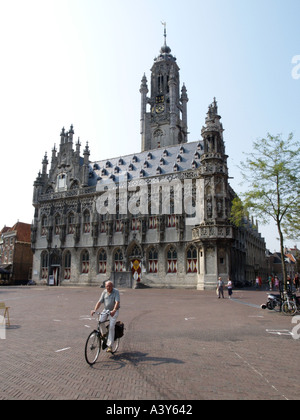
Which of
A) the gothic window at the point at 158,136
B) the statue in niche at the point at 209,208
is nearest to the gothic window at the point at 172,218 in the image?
the statue in niche at the point at 209,208

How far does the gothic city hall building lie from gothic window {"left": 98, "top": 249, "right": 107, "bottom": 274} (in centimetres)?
13

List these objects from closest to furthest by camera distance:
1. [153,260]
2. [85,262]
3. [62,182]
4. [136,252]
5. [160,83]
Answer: [153,260] → [136,252] → [85,262] → [62,182] → [160,83]

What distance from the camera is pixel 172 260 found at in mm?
36438

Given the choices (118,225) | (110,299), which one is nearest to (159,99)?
(118,225)

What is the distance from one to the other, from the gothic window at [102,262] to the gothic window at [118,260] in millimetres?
1772

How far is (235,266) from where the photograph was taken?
37.2 m

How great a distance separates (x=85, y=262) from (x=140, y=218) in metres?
10.9

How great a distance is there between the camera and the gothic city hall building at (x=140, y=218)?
34094 millimetres

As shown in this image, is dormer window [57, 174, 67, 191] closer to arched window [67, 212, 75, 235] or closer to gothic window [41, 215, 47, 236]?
arched window [67, 212, 75, 235]

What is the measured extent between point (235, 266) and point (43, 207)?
30.1 metres

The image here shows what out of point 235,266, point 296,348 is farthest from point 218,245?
point 296,348

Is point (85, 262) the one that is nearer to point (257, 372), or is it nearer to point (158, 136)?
point (158, 136)
